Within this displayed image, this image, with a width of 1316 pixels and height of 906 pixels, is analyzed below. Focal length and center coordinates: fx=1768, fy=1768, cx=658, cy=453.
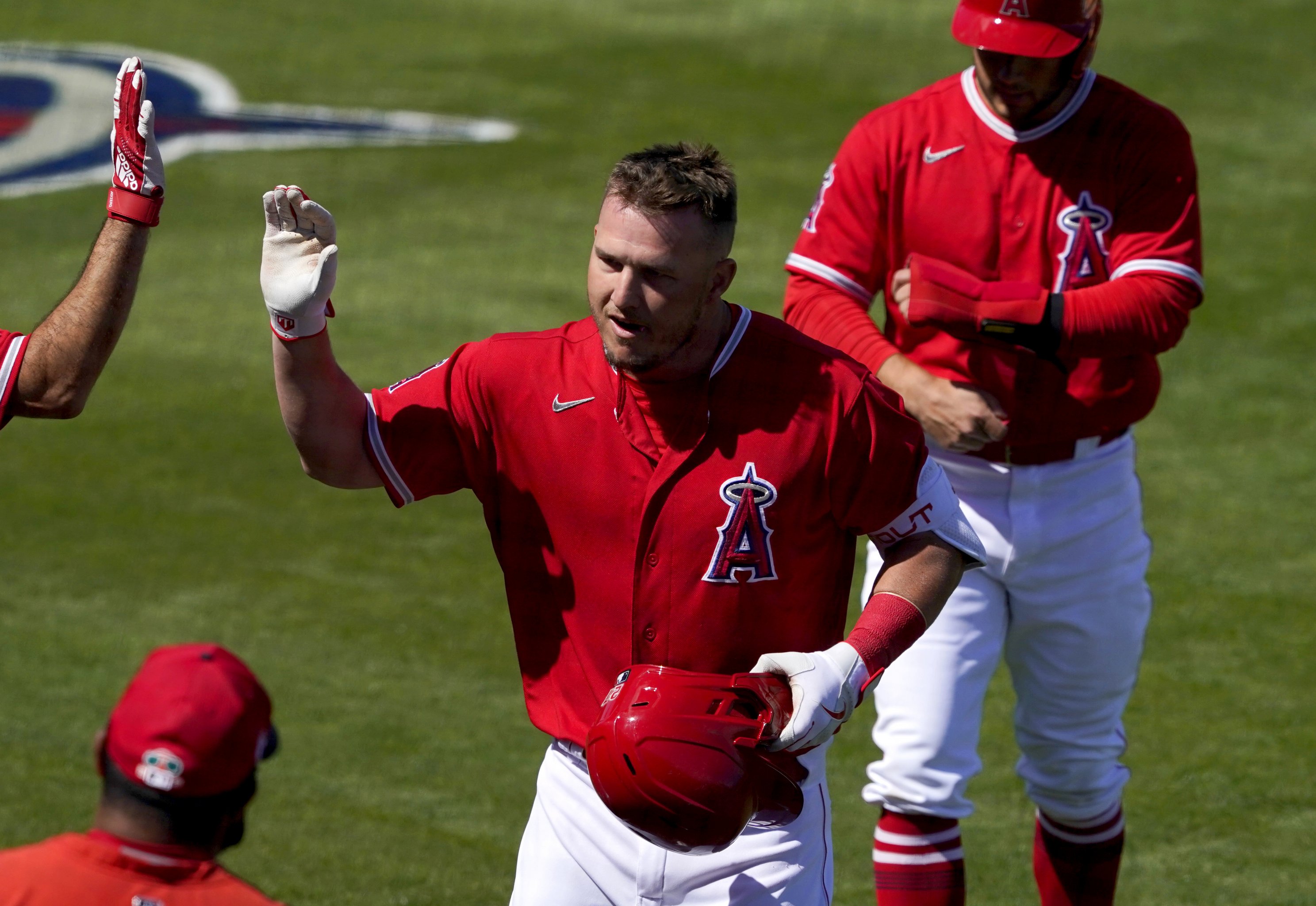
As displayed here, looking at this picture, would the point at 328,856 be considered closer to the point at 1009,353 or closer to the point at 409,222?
the point at 1009,353

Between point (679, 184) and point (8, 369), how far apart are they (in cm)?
152

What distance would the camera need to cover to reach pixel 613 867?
3566 mm

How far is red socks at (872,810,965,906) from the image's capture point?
14.9 ft

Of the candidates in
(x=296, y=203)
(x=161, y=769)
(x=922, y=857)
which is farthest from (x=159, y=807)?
(x=922, y=857)

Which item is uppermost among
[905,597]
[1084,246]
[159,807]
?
[1084,246]

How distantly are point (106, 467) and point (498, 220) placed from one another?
398cm

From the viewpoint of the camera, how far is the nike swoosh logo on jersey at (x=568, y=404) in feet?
11.7

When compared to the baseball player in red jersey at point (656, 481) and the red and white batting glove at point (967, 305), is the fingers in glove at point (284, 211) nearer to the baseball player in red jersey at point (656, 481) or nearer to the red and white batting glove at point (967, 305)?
the baseball player in red jersey at point (656, 481)

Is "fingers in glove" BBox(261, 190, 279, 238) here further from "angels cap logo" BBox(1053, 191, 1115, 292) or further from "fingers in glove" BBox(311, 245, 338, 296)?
"angels cap logo" BBox(1053, 191, 1115, 292)

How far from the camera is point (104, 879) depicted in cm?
249

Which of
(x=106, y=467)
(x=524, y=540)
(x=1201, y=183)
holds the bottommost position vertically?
(x=106, y=467)

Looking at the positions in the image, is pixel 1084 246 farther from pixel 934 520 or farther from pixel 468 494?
pixel 468 494

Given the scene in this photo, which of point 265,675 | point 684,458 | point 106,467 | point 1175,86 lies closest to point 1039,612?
point 684,458

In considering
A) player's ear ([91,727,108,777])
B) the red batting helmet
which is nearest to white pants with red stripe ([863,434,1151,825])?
the red batting helmet
